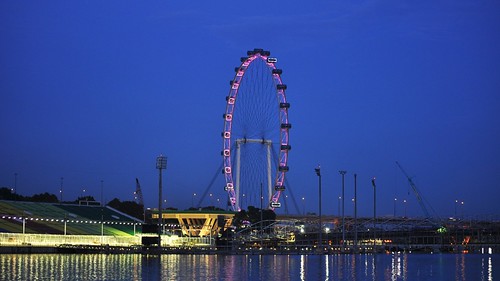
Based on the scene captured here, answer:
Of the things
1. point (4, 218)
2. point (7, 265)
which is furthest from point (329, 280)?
point (4, 218)

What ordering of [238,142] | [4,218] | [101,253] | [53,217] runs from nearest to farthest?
[101,253] < [4,218] < [53,217] < [238,142]

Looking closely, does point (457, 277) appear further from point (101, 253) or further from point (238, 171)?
point (238, 171)

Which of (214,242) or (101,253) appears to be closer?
(101,253)

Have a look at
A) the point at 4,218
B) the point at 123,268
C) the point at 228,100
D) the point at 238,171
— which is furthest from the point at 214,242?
the point at 123,268

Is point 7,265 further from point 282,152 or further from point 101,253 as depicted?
point 282,152

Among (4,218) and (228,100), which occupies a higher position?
(228,100)

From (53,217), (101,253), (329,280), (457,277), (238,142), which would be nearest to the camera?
(329,280)

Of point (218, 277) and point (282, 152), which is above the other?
point (282, 152)

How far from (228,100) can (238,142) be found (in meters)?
10.1

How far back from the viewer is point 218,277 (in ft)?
258

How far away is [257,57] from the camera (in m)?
171

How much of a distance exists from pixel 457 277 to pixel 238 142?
96771 millimetres

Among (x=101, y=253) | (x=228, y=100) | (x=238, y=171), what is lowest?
(x=101, y=253)

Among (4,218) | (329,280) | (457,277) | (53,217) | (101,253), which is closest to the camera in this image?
(329,280)
